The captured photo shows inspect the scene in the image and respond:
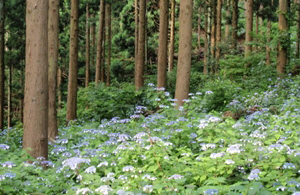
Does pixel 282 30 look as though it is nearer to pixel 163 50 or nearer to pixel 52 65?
pixel 163 50

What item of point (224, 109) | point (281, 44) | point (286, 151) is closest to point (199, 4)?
point (281, 44)

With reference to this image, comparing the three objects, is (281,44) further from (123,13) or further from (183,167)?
(123,13)

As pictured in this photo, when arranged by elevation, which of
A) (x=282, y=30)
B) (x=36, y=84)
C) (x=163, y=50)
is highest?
(x=282, y=30)

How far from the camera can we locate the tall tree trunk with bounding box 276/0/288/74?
13750 millimetres

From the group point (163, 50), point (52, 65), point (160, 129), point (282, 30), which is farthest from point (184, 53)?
point (282, 30)

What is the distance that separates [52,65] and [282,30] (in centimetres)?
964

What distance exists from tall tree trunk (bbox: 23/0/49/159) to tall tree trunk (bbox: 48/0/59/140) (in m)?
2.19

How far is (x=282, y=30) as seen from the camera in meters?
13.8

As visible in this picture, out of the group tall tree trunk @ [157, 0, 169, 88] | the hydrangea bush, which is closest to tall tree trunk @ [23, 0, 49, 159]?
the hydrangea bush

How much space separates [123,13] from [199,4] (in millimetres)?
6109

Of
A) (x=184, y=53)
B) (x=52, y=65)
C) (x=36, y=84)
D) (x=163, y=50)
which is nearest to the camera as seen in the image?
(x=36, y=84)

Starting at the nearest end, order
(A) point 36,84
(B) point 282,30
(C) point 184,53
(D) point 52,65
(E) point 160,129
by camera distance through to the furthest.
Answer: (E) point 160,129 < (A) point 36,84 < (D) point 52,65 < (C) point 184,53 < (B) point 282,30

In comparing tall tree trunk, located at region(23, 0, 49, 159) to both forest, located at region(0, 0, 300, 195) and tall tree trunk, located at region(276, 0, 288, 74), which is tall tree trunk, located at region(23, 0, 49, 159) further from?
tall tree trunk, located at region(276, 0, 288, 74)

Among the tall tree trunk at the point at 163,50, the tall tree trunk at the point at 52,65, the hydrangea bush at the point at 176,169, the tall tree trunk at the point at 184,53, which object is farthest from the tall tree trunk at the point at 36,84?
the tall tree trunk at the point at 163,50
